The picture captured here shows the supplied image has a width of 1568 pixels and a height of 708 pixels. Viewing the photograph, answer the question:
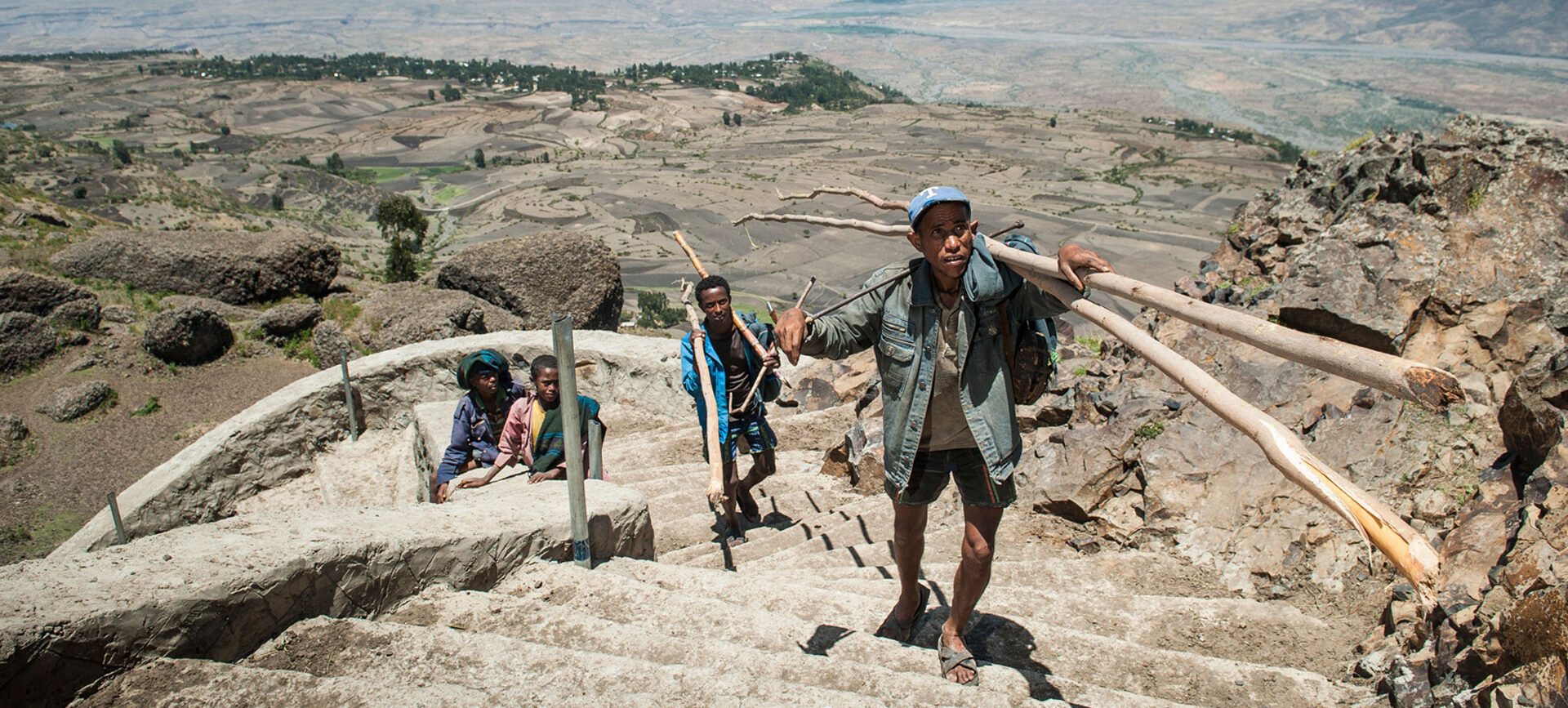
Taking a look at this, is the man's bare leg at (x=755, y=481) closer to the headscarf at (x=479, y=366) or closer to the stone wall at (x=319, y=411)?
the headscarf at (x=479, y=366)

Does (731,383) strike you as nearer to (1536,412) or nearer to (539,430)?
(539,430)

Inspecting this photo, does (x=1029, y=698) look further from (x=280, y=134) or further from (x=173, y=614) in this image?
(x=280, y=134)

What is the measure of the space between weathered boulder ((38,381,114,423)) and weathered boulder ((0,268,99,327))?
147 centimetres

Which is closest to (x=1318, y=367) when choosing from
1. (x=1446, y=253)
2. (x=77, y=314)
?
(x=1446, y=253)

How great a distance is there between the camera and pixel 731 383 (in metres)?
4.95

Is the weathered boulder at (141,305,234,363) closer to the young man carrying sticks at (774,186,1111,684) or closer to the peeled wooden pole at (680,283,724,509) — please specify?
the peeled wooden pole at (680,283,724,509)

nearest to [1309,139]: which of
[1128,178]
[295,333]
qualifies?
[1128,178]

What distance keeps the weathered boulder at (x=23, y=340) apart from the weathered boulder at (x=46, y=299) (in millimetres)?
281

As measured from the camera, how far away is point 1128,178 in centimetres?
6278

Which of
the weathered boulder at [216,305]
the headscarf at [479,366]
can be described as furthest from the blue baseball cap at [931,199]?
the weathered boulder at [216,305]

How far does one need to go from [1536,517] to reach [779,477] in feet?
14.7

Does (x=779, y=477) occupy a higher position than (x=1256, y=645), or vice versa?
(x=1256, y=645)

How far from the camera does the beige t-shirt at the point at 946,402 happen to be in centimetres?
295

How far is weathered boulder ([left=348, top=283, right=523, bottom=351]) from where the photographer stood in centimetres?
1068
